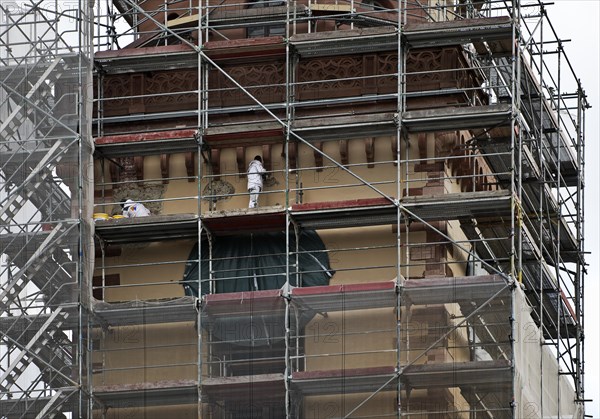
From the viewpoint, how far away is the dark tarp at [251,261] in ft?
205

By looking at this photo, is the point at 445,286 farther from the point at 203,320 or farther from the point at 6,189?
the point at 6,189

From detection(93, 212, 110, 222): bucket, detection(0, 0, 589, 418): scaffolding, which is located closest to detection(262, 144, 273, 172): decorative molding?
detection(0, 0, 589, 418): scaffolding

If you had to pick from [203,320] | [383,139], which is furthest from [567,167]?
[203,320]

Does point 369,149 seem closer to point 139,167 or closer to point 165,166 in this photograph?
point 165,166

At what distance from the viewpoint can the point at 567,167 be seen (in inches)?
2749

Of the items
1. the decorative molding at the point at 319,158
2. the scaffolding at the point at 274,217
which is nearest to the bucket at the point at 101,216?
the scaffolding at the point at 274,217

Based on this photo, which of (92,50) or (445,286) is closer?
(445,286)

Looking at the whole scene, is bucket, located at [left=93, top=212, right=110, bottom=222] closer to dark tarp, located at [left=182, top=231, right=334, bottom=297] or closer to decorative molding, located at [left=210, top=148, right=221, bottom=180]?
dark tarp, located at [left=182, top=231, right=334, bottom=297]

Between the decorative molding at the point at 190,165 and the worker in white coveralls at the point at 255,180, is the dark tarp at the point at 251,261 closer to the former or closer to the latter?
the worker in white coveralls at the point at 255,180

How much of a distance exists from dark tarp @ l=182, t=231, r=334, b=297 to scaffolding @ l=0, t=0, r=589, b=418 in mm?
58

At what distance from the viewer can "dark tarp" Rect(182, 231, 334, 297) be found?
6247 centimetres

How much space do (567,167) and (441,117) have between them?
9448mm

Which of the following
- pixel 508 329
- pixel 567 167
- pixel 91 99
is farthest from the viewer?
pixel 567 167

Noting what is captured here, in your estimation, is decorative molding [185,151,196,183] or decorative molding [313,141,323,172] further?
decorative molding [185,151,196,183]
